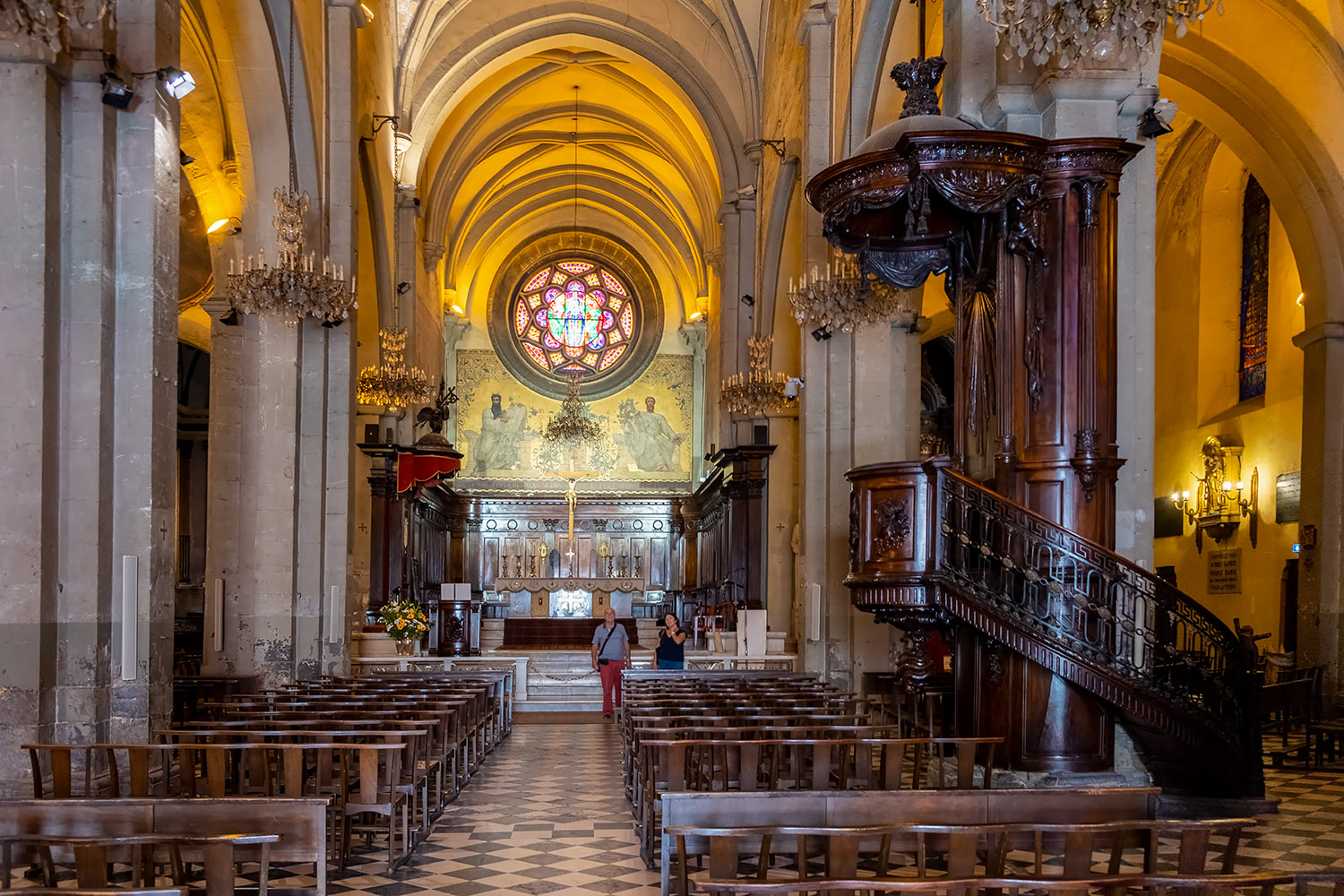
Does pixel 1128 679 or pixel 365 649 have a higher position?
pixel 1128 679

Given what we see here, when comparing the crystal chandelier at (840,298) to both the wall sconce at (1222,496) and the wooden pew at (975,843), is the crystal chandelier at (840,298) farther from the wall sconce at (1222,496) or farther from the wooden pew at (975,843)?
the wooden pew at (975,843)

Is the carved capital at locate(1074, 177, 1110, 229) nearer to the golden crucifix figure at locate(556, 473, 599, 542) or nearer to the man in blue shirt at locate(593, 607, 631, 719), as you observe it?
the man in blue shirt at locate(593, 607, 631, 719)

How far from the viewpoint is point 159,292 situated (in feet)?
28.6

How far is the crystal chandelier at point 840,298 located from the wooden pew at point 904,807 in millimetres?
8017

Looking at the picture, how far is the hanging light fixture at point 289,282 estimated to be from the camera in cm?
1274

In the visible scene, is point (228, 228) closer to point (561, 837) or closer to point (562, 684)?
point (562, 684)

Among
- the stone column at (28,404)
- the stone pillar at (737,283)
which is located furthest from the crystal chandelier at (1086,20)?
the stone pillar at (737,283)

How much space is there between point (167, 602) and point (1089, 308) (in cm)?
652

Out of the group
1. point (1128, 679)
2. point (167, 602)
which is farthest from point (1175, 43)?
point (167, 602)

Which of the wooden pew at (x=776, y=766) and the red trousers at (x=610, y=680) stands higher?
the wooden pew at (x=776, y=766)

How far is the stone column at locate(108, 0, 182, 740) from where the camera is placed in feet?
27.8

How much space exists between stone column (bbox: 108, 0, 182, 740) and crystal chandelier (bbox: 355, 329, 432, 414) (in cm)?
1239

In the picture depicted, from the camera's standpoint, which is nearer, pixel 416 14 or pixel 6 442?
pixel 6 442

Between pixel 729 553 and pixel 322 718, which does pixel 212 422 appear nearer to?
pixel 322 718
